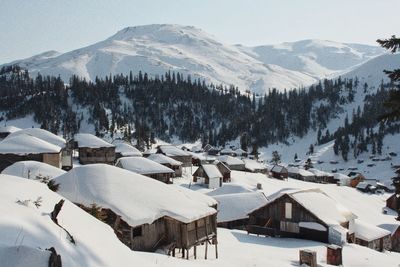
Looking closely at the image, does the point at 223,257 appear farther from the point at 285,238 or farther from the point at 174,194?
the point at 285,238

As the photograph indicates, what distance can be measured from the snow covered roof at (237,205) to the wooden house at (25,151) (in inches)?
910

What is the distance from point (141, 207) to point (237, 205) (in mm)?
27034

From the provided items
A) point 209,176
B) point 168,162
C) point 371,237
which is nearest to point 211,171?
point 209,176

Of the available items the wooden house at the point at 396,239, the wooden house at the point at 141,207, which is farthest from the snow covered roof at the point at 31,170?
A: the wooden house at the point at 396,239

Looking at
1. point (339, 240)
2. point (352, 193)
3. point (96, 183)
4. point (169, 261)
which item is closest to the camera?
point (169, 261)

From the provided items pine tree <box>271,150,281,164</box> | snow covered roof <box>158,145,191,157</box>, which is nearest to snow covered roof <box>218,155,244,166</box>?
snow covered roof <box>158,145,191,157</box>

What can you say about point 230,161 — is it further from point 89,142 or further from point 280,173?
point 89,142

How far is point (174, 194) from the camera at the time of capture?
27.2 m

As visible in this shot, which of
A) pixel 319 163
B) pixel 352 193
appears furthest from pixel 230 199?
pixel 319 163

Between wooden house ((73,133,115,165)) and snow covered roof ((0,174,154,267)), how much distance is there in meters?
61.7

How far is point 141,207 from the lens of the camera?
24.2 meters

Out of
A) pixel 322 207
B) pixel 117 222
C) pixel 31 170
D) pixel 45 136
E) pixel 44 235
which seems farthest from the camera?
pixel 45 136

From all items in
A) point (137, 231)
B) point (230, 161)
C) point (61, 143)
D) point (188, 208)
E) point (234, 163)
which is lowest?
point (234, 163)

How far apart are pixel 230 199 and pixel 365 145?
141 m
